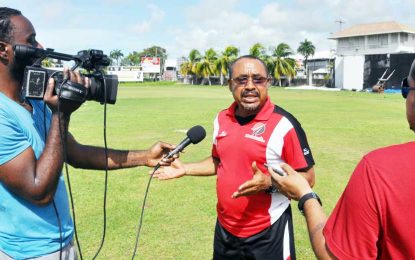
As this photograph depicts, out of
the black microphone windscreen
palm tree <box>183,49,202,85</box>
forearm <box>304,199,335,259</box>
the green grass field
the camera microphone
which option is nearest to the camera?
forearm <box>304,199,335,259</box>

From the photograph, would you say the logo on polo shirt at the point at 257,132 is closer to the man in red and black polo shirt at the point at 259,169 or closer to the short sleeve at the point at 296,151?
the man in red and black polo shirt at the point at 259,169

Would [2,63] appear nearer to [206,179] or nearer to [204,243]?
[204,243]

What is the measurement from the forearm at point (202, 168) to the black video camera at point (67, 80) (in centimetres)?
152

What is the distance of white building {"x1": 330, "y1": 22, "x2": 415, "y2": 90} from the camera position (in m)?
62.8

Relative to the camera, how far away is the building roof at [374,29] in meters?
65.7

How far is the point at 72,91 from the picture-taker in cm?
211

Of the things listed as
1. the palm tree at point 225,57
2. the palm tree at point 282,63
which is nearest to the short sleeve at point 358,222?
the palm tree at point 282,63

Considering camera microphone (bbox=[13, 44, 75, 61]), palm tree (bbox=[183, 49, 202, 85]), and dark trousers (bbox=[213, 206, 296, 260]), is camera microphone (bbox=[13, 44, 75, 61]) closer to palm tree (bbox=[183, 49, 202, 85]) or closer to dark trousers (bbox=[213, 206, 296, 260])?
dark trousers (bbox=[213, 206, 296, 260])

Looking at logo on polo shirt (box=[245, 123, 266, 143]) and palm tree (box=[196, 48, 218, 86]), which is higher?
palm tree (box=[196, 48, 218, 86])

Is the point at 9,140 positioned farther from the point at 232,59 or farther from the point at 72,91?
the point at 232,59

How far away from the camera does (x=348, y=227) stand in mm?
1530

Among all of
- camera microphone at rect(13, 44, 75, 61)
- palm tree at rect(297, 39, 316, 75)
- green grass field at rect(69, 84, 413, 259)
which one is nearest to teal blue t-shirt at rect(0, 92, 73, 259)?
camera microphone at rect(13, 44, 75, 61)

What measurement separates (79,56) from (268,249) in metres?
2.07

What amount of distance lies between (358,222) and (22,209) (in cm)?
173
